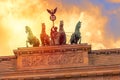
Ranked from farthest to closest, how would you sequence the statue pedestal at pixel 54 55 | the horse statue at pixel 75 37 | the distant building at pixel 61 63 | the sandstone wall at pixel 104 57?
the horse statue at pixel 75 37 < the sandstone wall at pixel 104 57 < the statue pedestal at pixel 54 55 < the distant building at pixel 61 63

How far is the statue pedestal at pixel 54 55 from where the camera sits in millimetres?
81375

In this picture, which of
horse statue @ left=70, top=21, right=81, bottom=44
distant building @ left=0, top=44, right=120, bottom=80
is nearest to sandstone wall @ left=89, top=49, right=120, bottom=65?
distant building @ left=0, top=44, right=120, bottom=80

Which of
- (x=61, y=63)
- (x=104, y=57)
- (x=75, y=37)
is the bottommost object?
(x=61, y=63)

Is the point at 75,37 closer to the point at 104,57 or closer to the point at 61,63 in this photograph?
the point at 61,63

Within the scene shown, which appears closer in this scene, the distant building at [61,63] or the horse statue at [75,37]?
the distant building at [61,63]

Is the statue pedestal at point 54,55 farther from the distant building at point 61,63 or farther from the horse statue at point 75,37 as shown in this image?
the horse statue at point 75,37

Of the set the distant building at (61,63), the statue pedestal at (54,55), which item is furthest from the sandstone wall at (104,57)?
the statue pedestal at (54,55)

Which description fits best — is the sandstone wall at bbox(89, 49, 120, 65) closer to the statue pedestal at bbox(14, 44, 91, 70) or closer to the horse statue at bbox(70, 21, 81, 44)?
the statue pedestal at bbox(14, 44, 91, 70)

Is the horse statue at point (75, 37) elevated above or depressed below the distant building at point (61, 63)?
above

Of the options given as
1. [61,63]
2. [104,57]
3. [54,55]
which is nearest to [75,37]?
[54,55]

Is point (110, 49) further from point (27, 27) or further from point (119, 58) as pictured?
point (27, 27)

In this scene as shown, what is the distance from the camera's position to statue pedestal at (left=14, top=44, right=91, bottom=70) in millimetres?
81375

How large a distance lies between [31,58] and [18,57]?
3.78ft

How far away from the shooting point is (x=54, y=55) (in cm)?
8162
